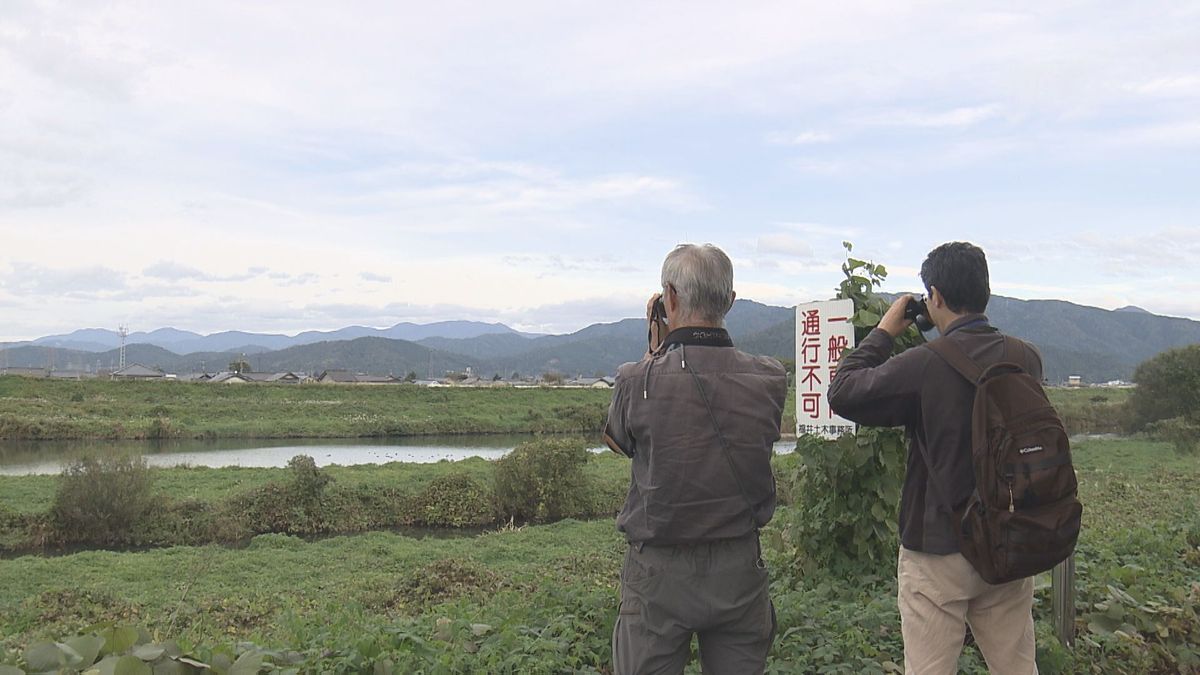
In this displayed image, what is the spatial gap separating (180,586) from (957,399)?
1120cm

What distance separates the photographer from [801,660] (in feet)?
13.8

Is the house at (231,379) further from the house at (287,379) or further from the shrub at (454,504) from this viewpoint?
the shrub at (454,504)

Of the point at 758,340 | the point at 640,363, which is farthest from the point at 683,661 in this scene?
the point at 758,340

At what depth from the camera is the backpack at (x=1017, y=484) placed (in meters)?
2.70

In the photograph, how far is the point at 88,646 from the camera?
347cm

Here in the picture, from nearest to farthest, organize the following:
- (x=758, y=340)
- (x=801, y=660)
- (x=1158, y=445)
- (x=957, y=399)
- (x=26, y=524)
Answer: (x=957, y=399)
(x=801, y=660)
(x=26, y=524)
(x=1158, y=445)
(x=758, y=340)

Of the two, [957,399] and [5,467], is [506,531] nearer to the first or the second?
[957,399]

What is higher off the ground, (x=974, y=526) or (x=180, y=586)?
(x=974, y=526)

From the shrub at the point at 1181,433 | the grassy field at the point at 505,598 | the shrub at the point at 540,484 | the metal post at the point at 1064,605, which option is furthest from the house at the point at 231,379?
the metal post at the point at 1064,605

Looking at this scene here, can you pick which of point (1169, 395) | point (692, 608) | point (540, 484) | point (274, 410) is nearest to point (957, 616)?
point (692, 608)

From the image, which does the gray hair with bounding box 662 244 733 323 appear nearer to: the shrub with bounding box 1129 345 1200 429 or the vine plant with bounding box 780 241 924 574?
the vine plant with bounding box 780 241 924 574

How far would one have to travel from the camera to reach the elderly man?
258 centimetres

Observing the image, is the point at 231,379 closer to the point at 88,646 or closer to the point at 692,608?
the point at 88,646

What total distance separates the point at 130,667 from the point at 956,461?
3164 mm
